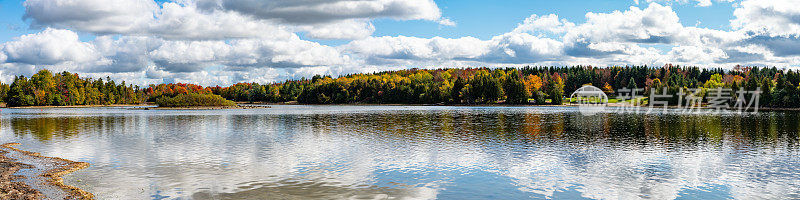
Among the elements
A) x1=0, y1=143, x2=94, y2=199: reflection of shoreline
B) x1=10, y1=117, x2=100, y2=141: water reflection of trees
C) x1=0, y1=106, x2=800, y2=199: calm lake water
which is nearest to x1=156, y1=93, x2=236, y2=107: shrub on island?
x1=10, y1=117, x2=100, y2=141: water reflection of trees

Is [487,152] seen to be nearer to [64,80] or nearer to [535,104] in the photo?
[535,104]

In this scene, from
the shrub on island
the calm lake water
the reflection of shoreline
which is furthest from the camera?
the shrub on island

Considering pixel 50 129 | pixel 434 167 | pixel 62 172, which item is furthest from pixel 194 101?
pixel 434 167

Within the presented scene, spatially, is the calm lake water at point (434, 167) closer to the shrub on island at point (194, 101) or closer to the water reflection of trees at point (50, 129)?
Answer: the water reflection of trees at point (50, 129)

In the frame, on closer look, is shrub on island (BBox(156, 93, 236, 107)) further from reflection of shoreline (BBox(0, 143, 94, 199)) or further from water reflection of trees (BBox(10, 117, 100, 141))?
reflection of shoreline (BBox(0, 143, 94, 199))

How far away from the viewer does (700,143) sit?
40.5 metres

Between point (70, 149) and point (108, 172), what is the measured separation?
1365 cm

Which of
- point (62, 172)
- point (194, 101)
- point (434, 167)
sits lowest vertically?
point (434, 167)

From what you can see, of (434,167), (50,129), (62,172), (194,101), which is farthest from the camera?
(194,101)

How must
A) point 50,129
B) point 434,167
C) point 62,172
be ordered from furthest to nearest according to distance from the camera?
point 50,129 < point 434,167 < point 62,172

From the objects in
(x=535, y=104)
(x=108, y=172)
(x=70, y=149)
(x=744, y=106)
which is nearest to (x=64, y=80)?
(x=535, y=104)

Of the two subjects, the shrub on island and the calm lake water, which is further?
the shrub on island

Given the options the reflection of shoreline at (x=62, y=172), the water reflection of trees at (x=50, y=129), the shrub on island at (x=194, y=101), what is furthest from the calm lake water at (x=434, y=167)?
the shrub on island at (x=194, y=101)

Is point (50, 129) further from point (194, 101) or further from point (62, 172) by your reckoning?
point (194, 101)
